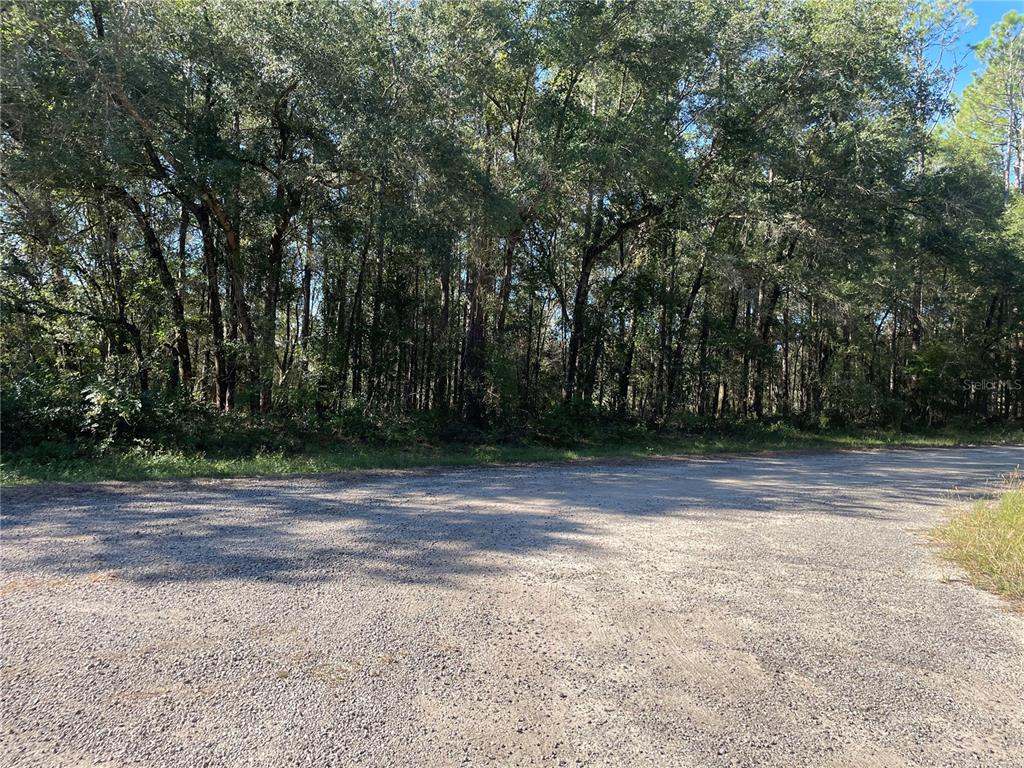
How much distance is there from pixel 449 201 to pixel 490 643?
11.0m

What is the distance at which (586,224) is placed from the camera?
62.2 ft

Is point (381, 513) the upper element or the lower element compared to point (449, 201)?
lower

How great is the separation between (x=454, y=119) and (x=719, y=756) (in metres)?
13.4

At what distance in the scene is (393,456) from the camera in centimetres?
1227

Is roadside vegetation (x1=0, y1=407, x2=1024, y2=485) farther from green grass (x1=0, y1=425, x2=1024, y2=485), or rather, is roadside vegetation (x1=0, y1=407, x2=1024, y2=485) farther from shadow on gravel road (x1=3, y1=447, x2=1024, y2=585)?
shadow on gravel road (x1=3, y1=447, x2=1024, y2=585)

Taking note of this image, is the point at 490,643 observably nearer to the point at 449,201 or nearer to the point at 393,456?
the point at 393,456

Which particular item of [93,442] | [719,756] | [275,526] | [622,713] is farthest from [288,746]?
[93,442]

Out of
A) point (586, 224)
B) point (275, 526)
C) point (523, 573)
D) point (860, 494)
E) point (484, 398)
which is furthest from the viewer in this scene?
point (586, 224)

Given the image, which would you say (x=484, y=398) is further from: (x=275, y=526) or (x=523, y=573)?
(x=523, y=573)

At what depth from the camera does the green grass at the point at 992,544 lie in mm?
4617

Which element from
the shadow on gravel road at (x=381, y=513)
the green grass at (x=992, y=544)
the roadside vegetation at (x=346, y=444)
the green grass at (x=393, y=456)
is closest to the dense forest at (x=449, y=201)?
the roadside vegetation at (x=346, y=444)

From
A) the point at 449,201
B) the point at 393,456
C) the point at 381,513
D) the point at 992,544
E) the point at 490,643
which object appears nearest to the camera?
the point at 490,643

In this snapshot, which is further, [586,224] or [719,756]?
[586,224]

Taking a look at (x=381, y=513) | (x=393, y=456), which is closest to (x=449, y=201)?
(x=393, y=456)
